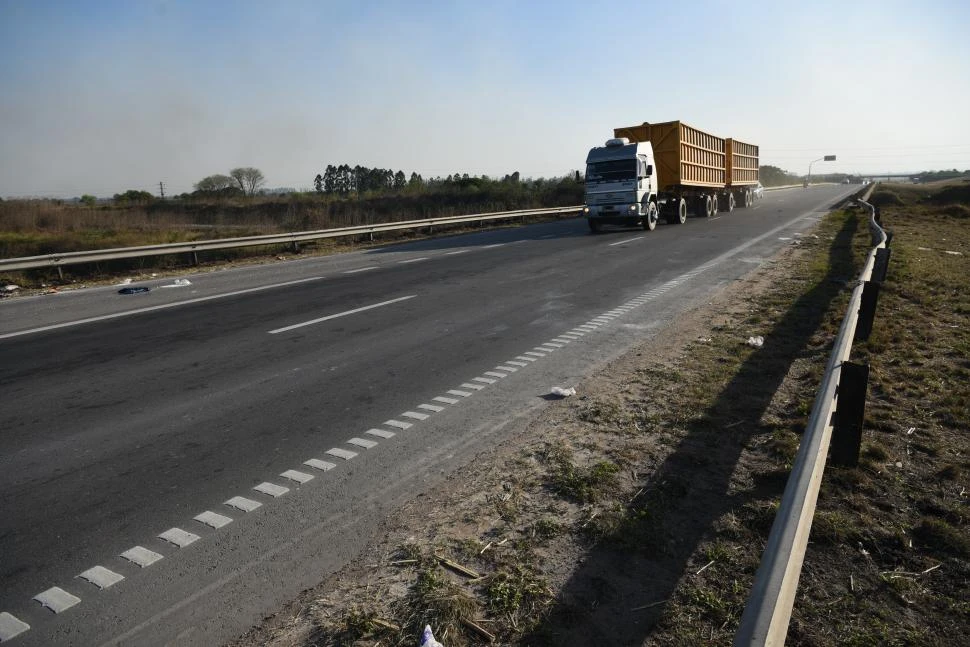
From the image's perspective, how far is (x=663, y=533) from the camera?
3.22m

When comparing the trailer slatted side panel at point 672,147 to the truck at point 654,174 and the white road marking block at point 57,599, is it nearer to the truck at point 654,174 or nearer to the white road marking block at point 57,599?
the truck at point 654,174

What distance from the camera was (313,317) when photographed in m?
8.88

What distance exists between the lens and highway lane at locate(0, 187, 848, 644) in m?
3.01

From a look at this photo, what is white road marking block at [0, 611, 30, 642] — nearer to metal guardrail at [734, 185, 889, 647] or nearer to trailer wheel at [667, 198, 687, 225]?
metal guardrail at [734, 185, 889, 647]

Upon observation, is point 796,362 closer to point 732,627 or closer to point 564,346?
point 564,346

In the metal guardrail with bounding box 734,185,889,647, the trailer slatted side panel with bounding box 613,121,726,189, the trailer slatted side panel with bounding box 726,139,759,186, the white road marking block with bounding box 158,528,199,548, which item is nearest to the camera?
the metal guardrail with bounding box 734,185,889,647

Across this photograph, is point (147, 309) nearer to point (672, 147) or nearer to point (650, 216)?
point (650, 216)

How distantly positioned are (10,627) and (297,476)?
1620 millimetres

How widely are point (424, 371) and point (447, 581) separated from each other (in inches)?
135

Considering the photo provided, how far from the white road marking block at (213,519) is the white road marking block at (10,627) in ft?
3.01

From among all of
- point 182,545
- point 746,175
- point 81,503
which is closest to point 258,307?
point 81,503

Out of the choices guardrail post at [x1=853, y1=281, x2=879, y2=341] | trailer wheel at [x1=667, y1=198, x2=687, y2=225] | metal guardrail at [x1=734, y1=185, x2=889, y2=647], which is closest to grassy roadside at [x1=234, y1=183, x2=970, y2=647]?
metal guardrail at [x1=734, y1=185, x2=889, y2=647]

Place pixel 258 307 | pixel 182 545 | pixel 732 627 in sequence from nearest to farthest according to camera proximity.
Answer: pixel 732 627 → pixel 182 545 → pixel 258 307

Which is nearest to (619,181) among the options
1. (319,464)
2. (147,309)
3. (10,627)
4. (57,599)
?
(147,309)
